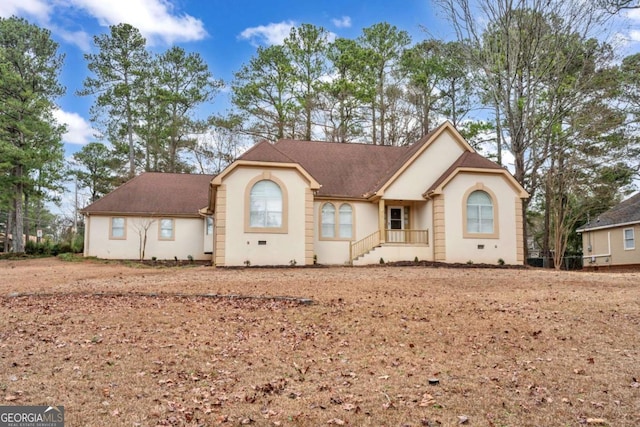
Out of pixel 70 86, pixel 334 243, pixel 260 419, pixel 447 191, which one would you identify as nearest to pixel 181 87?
pixel 70 86

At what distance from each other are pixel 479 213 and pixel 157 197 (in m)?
18.1

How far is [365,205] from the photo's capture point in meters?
21.7

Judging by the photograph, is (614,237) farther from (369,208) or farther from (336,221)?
(336,221)

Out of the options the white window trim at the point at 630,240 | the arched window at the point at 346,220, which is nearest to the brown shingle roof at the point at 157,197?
the arched window at the point at 346,220

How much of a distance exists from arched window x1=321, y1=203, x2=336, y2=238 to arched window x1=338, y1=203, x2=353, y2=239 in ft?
1.06

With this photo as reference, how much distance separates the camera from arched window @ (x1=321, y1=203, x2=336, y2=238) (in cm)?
2130

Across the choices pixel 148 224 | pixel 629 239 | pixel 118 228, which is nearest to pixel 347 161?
pixel 148 224

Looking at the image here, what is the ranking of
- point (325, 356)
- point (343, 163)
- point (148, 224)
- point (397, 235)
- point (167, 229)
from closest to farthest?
point (325, 356)
point (397, 235)
point (343, 163)
point (148, 224)
point (167, 229)

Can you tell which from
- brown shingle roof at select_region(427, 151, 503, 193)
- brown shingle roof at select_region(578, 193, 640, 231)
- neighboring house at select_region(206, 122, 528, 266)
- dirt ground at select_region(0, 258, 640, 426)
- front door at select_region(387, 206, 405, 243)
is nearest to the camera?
dirt ground at select_region(0, 258, 640, 426)

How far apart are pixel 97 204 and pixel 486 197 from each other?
20619mm

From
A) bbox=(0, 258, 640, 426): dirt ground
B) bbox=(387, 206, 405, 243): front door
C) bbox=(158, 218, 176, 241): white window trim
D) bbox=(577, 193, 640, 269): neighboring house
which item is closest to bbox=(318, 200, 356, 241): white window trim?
bbox=(387, 206, 405, 243): front door

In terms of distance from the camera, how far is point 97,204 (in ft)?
87.7

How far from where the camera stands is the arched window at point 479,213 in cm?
2042

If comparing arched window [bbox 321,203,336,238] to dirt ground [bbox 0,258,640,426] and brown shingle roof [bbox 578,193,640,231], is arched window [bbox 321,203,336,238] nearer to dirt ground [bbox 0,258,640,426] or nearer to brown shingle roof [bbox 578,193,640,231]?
dirt ground [bbox 0,258,640,426]
